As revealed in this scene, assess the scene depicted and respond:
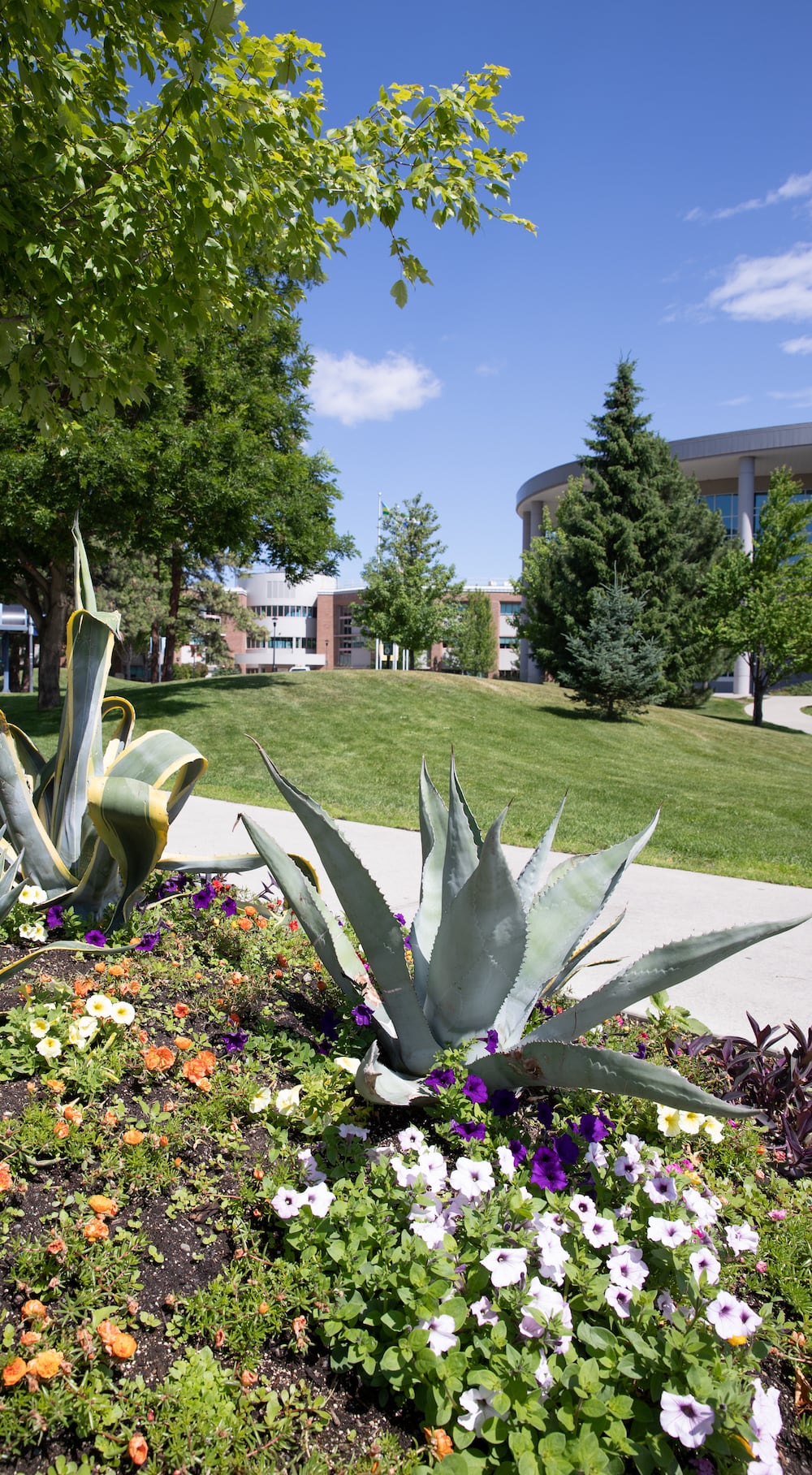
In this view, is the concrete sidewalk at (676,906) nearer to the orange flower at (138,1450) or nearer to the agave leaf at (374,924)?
the agave leaf at (374,924)

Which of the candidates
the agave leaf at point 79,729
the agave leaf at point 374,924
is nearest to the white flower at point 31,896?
the agave leaf at point 79,729

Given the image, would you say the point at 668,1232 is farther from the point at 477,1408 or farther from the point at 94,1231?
the point at 94,1231

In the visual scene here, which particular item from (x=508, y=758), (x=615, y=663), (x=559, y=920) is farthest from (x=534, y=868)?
(x=615, y=663)

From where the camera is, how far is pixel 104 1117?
6.72ft

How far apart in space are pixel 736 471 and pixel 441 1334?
151 feet

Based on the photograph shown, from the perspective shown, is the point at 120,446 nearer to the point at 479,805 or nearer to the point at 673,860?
the point at 479,805

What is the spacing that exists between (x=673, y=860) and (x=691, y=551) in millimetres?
24155

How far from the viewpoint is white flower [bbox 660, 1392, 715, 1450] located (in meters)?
1.37

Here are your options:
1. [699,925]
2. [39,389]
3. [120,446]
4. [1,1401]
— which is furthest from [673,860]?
[120,446]

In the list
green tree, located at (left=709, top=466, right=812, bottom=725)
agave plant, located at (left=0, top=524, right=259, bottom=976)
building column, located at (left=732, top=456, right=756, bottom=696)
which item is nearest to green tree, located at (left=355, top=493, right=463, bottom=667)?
green tree, located at (left=709, top=466, right=812, bottom=725)

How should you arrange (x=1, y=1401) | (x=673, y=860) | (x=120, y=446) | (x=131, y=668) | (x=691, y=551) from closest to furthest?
(x=1, y=1401), (x=673, y=860), (x=120, y=446), (x=691, y=551), (x=131, y=668)

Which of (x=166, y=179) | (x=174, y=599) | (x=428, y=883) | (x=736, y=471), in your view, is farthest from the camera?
(x=736, y=471)

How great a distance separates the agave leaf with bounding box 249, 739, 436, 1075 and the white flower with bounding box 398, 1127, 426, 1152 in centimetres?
26

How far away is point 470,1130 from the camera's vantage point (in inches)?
79.0
